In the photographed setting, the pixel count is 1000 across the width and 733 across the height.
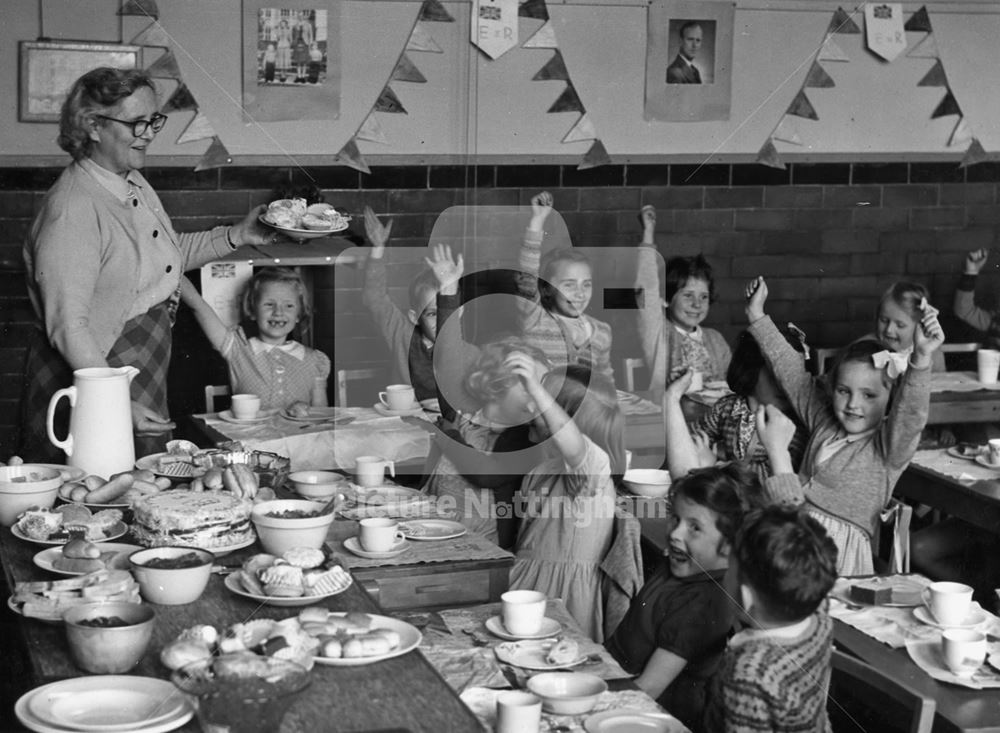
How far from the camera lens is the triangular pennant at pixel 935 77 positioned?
23.0 ft

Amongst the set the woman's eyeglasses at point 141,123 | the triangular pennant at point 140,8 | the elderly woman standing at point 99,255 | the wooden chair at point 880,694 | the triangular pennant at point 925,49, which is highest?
the triangular pennant at point 925,49

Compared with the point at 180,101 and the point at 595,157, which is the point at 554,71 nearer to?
the point at 595,157

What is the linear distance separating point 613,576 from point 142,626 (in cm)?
182

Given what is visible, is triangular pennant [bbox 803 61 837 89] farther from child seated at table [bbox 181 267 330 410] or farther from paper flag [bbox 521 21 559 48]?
child seated at table [bbox 181 267 330 410]

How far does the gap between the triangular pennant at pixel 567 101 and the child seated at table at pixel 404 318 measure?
1064 mm

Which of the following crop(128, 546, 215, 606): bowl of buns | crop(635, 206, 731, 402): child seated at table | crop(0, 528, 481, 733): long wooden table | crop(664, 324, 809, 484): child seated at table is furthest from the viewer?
crop(635, 206, 731, 402): child seated at table

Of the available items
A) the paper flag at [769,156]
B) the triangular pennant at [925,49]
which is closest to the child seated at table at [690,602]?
the paper flag at [769,156]

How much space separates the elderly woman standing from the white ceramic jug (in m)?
0.44

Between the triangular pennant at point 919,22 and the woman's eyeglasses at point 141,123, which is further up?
the triangular pennant at point 919,22

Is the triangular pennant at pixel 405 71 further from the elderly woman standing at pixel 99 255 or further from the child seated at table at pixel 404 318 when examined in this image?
the elderly woman standing at pixel 99 255

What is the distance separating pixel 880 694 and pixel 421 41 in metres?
4.64

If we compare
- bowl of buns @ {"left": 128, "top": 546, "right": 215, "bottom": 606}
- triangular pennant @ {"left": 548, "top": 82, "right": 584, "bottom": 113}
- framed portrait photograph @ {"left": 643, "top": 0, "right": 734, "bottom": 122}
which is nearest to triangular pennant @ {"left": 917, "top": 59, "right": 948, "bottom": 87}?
framed portrait photograph @ {"left": 643, "top": 0, "right": 734, "bottom": 122}

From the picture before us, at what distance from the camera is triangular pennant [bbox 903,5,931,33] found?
6922 millimetres

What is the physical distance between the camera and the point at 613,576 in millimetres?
3471
